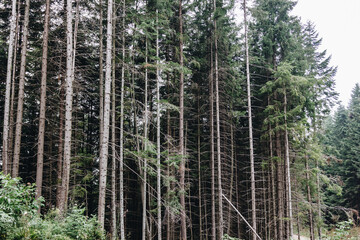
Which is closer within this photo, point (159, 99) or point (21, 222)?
Result: point (21, 222)

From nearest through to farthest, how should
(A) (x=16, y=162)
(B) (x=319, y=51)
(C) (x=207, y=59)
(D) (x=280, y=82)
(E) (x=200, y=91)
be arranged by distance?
(A) (x=16, y=162), (D) (x=280, y=82), (C) (x=207, y=59), (E) (x=200, y=91), (B) (x=319, y=51)

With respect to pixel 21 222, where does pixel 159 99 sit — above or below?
above

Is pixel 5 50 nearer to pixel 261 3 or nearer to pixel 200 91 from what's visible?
pixel 200 91

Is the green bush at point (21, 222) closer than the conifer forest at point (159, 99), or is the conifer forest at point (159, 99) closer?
the green bush at point (21, 222)

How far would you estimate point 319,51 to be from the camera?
23172mm

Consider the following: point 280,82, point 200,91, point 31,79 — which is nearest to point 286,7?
point 280,82

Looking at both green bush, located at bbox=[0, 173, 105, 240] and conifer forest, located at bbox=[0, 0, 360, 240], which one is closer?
green bush, located at bbox=[0, 173, 105, 240]

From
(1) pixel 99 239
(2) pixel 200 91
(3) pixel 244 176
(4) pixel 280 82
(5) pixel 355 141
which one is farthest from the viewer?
(5) pixel 355 141

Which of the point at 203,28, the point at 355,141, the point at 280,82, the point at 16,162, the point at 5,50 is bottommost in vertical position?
the point at 16,162

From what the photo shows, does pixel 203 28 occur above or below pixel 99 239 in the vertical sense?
above

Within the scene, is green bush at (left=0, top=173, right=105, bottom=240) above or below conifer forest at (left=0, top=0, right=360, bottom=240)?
below

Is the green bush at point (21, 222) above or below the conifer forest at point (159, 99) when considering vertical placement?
below

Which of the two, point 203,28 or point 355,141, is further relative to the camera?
point 355,141

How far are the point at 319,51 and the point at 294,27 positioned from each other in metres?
7.85
